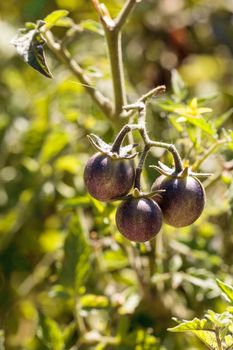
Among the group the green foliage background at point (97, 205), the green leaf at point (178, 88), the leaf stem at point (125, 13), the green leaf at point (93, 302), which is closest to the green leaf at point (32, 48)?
the leaf stem at point (125, 13)

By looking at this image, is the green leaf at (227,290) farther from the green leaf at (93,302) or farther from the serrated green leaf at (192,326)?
the green leaf at (93,302)

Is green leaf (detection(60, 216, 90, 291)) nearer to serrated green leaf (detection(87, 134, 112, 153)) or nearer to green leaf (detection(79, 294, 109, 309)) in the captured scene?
green leaf (detection(79, 294, 109, 309))

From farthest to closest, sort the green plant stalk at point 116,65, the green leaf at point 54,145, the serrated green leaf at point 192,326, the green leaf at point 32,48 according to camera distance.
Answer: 1. the green leaf at point 54,145
2. the green plant stalk at point 116,65
3. the green leaf at point 32,48
4. the serrated green leaf at point 192,326

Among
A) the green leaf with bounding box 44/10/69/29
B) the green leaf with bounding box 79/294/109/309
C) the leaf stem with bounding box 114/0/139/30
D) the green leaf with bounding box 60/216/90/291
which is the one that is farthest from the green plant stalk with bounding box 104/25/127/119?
the green leaf with bounding box 79/294/109/309

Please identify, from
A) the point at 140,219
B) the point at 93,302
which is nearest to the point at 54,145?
the point at 93,302

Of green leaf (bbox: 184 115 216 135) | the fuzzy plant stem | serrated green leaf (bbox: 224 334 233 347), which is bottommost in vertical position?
serrated green leaf (bbox: 224 334 233 347)

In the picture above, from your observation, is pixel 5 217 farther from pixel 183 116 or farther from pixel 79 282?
pixel 183 116
